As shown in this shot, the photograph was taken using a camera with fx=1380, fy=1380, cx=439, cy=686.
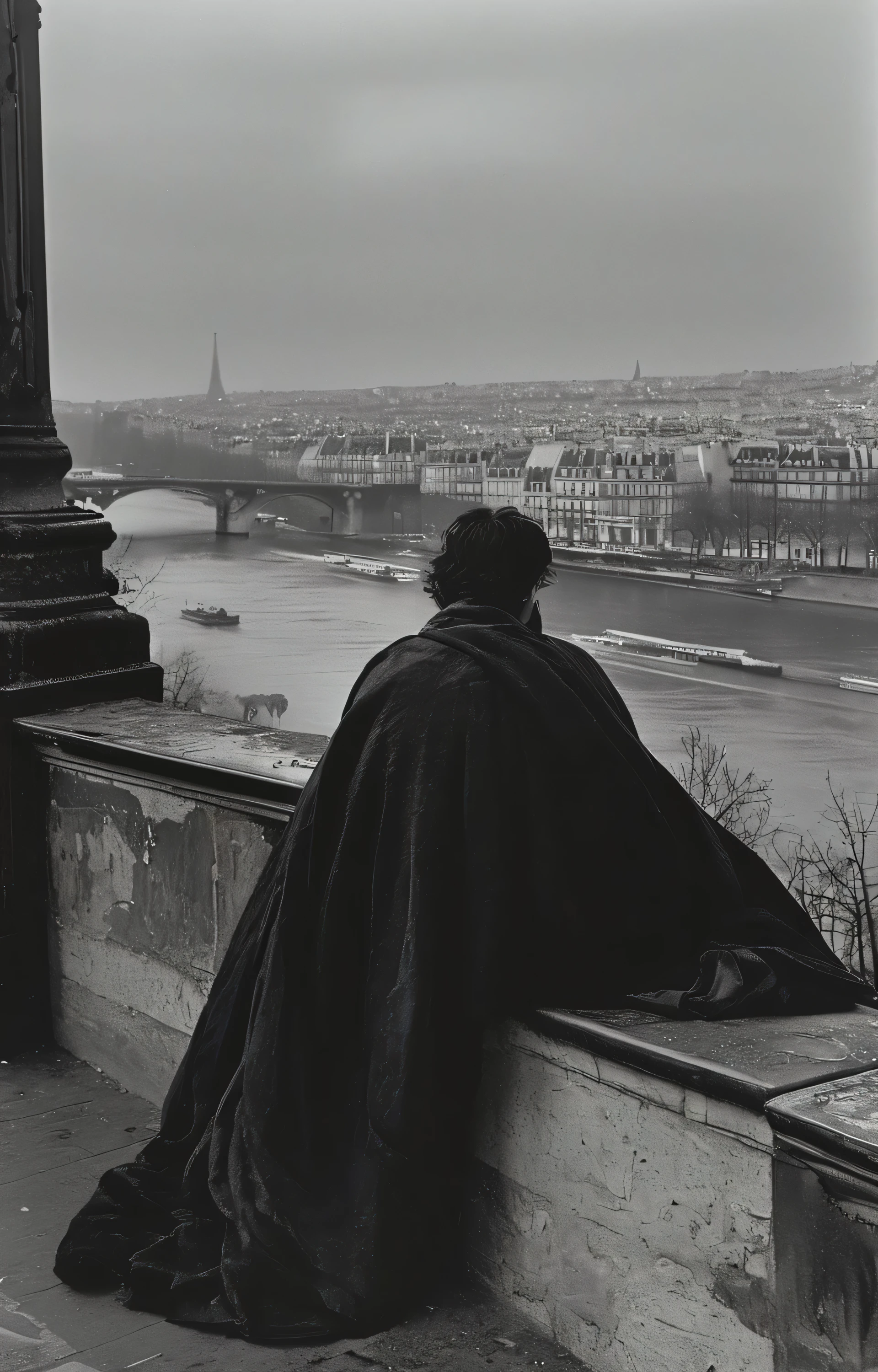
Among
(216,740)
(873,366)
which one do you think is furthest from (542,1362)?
(873,366)

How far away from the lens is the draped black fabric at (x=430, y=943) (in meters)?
1.63

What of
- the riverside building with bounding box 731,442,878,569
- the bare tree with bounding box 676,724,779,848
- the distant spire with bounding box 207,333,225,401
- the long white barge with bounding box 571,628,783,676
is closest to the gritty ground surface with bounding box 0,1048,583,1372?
the riverside building with bounding box 731,442,878,569

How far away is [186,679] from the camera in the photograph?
19.8 m

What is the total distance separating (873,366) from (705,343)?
2386 millimetres

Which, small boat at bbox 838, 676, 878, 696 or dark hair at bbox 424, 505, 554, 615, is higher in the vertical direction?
dark hair at bbox 424, 505, 554, 615

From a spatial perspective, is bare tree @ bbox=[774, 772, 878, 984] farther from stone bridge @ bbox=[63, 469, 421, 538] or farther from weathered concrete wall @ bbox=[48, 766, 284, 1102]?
weathered concrete wall @ bbox=[48, 766, 284, 1102]

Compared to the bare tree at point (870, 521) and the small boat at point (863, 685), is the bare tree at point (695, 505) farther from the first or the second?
the small boat at point (863, 685)

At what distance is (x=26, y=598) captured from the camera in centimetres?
276

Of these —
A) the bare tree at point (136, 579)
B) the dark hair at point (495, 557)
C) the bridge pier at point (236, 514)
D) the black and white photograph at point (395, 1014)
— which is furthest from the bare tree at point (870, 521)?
the dark hair at point (495, 557)

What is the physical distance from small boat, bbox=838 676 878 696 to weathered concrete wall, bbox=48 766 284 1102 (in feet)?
54.8

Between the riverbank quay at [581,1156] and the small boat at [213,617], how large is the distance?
17377mm

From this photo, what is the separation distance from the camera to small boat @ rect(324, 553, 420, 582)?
54.0 feet

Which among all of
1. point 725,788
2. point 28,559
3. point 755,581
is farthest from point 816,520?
point 28,559

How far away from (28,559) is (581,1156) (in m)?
1.74
